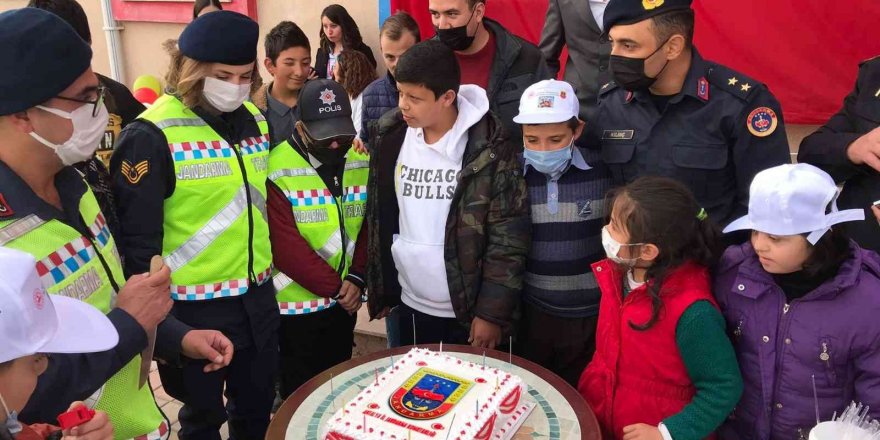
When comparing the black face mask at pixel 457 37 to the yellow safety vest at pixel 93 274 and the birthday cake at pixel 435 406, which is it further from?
the yellow safety vest at pixel 93 274

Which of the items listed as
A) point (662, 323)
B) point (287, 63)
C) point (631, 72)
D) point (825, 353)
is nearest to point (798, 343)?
point (825, 353)

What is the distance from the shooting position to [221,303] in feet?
8.00

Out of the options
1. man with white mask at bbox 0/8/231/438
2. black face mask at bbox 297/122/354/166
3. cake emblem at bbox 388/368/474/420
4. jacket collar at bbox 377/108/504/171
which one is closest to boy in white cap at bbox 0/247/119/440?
man with white mask at bbox 0/8/231/438

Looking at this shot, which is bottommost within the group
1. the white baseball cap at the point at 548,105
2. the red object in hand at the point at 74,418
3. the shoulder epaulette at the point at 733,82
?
the red object in hand at the point at 74,418

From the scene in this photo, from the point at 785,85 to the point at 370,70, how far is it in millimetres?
2965

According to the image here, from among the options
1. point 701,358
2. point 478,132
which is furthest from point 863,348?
point 478,132

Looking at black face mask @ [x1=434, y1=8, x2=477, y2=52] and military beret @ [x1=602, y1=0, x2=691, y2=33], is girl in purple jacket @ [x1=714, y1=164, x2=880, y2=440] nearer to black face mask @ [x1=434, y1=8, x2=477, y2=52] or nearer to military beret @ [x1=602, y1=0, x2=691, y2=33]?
military beret @ [x1=602, y1=0, x2=691, y2=33]

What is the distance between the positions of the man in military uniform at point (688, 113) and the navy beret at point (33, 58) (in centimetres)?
188

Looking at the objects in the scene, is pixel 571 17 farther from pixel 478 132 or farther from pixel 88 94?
pixel 88 94

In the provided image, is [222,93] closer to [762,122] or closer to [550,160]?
[550,160]

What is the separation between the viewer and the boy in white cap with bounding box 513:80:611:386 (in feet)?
8.15

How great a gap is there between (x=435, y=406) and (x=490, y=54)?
2.15 metres

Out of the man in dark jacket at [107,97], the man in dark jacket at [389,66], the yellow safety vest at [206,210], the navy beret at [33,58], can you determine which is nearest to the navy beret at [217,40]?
the yellow safety vest at [206,210]

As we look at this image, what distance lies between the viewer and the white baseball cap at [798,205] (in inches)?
67.8
